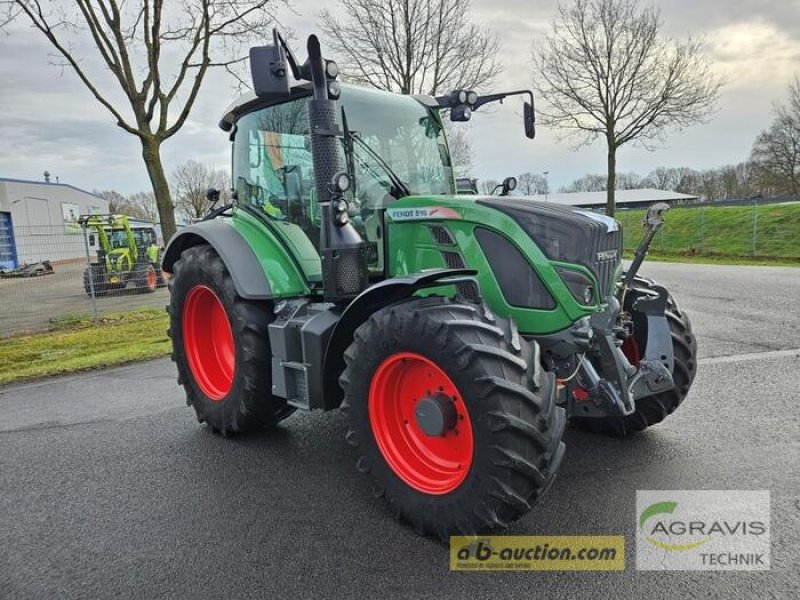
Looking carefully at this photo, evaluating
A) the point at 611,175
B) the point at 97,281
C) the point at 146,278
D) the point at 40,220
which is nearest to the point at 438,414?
the point at 97,281

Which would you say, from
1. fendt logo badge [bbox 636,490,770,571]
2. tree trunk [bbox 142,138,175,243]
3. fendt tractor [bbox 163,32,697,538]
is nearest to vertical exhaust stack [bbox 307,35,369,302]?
fendt tractor [bbox 163,32,697,538]

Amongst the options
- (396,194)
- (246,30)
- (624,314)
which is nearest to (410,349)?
(396,194)

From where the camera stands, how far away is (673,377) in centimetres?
388

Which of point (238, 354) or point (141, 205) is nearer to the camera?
point (238, 354)

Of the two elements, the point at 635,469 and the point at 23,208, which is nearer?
the point at 635,469

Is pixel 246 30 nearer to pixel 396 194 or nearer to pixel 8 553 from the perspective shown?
pixel 396 194

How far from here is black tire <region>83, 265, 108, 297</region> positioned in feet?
43.1

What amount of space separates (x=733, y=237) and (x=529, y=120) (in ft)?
70.1

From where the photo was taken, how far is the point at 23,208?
138ft

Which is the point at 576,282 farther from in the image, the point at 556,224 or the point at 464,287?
the point at 464,287

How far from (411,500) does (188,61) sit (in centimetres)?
1129

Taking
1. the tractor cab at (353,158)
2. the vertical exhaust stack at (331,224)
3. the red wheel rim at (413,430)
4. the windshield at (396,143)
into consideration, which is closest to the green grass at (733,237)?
the windshield at (396,143)

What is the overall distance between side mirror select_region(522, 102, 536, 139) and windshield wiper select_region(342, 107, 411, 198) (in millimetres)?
1260

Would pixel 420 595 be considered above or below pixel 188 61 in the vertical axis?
below
